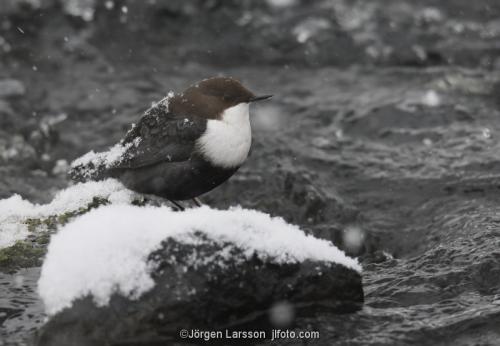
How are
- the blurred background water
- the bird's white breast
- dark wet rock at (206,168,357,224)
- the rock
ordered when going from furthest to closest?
the rock < dark wet rock at (206,168,357,224) < the bird's white breast < the blurred background water

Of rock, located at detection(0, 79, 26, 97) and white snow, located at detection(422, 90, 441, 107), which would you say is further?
rock, located at detection(0, 79, 26, 97)

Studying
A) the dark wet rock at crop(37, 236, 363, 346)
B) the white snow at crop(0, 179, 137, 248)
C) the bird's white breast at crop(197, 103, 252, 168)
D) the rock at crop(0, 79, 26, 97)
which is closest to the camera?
the dark wet rock at crop(37, 236, 363, 346)

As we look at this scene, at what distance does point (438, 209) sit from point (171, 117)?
1998 mm

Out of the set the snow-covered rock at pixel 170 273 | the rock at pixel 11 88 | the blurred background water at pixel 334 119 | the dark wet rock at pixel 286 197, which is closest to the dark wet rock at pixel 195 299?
the snow-covered rock at pixel 170 273

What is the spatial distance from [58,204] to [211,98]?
1119 millimetres

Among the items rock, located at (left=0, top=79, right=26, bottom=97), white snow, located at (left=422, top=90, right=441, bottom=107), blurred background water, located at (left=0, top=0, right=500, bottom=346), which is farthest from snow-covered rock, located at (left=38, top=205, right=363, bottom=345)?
rock, located at (left=0, top=79, right=26, bottom=97)

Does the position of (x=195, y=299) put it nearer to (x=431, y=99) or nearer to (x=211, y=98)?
(x=211, y=98)

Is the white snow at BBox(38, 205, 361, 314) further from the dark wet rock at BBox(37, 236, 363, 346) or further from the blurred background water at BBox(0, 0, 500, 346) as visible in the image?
the blurred background water at BBox(0, 0, 500, 346)

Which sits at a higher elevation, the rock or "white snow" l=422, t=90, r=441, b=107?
the rock

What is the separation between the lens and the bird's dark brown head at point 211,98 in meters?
4.29

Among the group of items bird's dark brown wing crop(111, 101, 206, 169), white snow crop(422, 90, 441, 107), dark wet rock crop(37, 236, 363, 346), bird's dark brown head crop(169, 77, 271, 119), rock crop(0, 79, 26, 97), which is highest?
rock crop(0, 79, 26, 97)

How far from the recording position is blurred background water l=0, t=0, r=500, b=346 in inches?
154

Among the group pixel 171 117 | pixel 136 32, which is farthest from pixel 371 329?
pixel 136 32

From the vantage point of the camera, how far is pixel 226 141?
418cm
